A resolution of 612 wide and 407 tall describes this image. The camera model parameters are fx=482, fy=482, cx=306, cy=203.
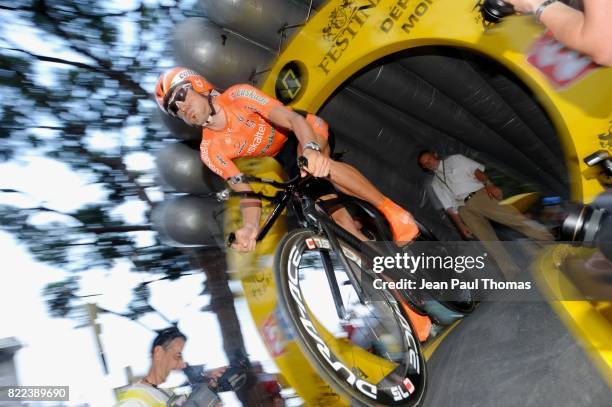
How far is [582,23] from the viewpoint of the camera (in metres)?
1.75

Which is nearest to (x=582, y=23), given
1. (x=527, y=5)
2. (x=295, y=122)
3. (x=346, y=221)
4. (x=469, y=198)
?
(x=527, y=5)

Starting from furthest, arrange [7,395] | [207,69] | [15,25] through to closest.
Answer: [15,25], [207,69], [7,395]

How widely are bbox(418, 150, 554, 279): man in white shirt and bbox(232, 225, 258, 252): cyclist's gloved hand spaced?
225 centimetres

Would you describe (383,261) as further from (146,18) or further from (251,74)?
(146,18)

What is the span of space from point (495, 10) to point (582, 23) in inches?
43.0

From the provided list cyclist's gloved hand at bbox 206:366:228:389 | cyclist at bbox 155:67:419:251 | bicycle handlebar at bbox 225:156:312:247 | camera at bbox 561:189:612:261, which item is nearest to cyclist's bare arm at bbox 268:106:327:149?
cyclist at bbox 155:67:419:251

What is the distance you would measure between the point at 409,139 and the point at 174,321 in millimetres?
3312

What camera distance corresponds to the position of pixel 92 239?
5340 mm

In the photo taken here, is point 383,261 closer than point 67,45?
Yes

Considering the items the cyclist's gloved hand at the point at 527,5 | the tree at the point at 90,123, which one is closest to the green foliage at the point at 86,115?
the tree at the point at 90,123

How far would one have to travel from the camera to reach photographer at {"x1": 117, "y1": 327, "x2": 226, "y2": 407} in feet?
11.6

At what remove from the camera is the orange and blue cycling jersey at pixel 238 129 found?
3156 millimetres

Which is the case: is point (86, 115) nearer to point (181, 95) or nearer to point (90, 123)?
point (90, 123)

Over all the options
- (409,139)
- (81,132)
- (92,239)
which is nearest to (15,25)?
(81,132)
